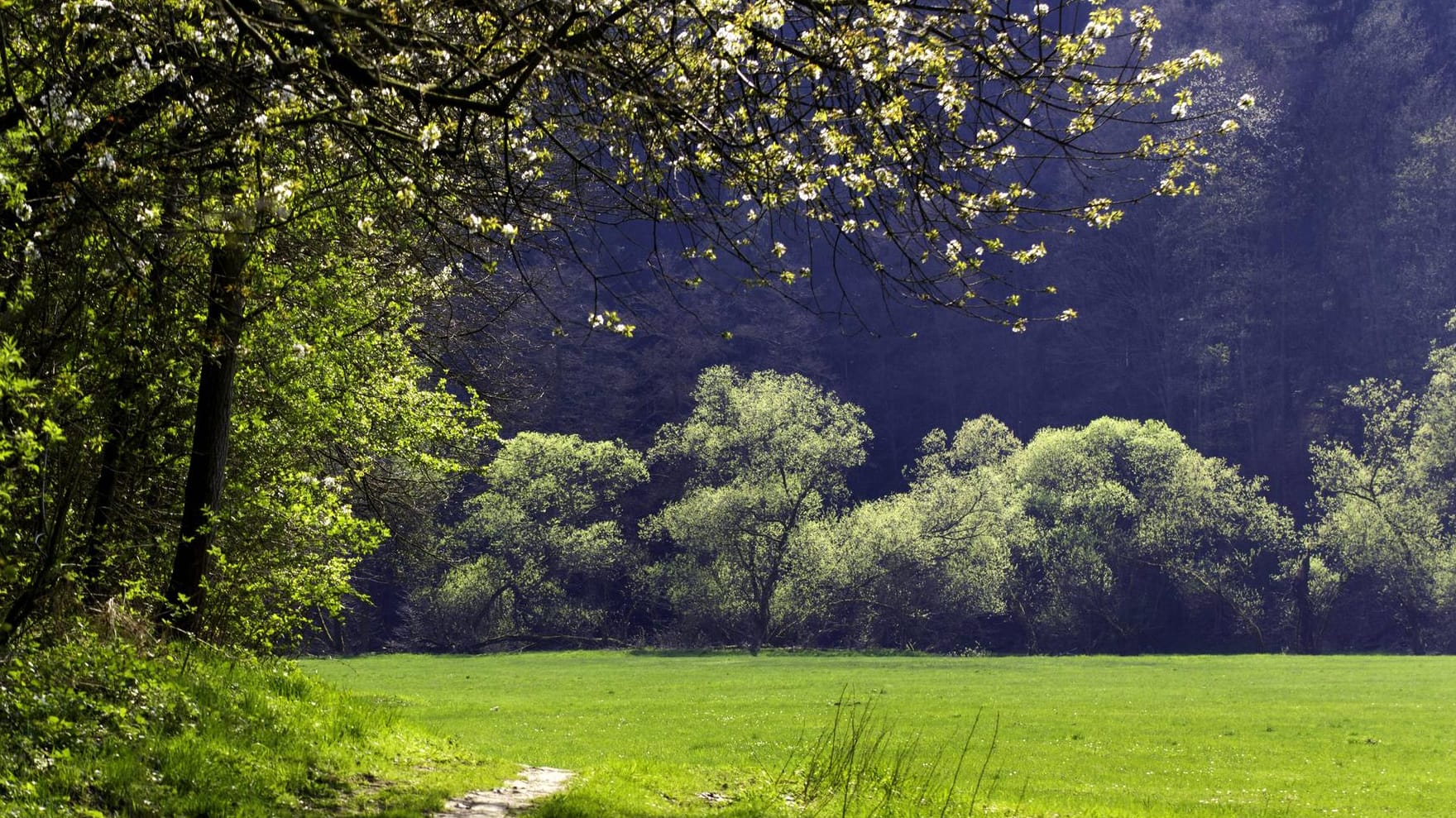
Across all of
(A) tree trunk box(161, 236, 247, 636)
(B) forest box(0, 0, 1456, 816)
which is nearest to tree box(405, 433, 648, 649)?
(B) forest box(0, 0, 1456, 816)

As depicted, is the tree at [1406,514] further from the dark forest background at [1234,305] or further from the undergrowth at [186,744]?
the undergrowth at [186,744]

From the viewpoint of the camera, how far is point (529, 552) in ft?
263

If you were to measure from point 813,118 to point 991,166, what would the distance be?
1.57 metres

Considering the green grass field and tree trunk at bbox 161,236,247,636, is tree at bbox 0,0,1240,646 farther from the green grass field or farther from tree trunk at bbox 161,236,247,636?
the green grass field

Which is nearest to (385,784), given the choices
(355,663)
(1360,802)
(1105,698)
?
(1360,802)

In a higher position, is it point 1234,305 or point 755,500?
point 1234,305

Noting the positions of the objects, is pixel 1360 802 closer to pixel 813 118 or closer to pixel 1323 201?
pixel 813 118

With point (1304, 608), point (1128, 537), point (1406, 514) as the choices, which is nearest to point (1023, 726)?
point (1128, 537)

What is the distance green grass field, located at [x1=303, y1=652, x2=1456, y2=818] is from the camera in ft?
63.8

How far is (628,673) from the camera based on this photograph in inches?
2158

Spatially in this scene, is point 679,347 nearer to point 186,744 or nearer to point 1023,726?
point 1023,726

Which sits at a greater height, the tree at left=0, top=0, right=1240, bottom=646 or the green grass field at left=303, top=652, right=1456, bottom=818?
the tree at left=0, top=0, right=1240, bottom=646

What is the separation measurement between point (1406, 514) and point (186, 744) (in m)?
84.2

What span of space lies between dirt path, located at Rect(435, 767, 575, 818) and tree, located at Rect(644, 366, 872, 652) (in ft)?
194
